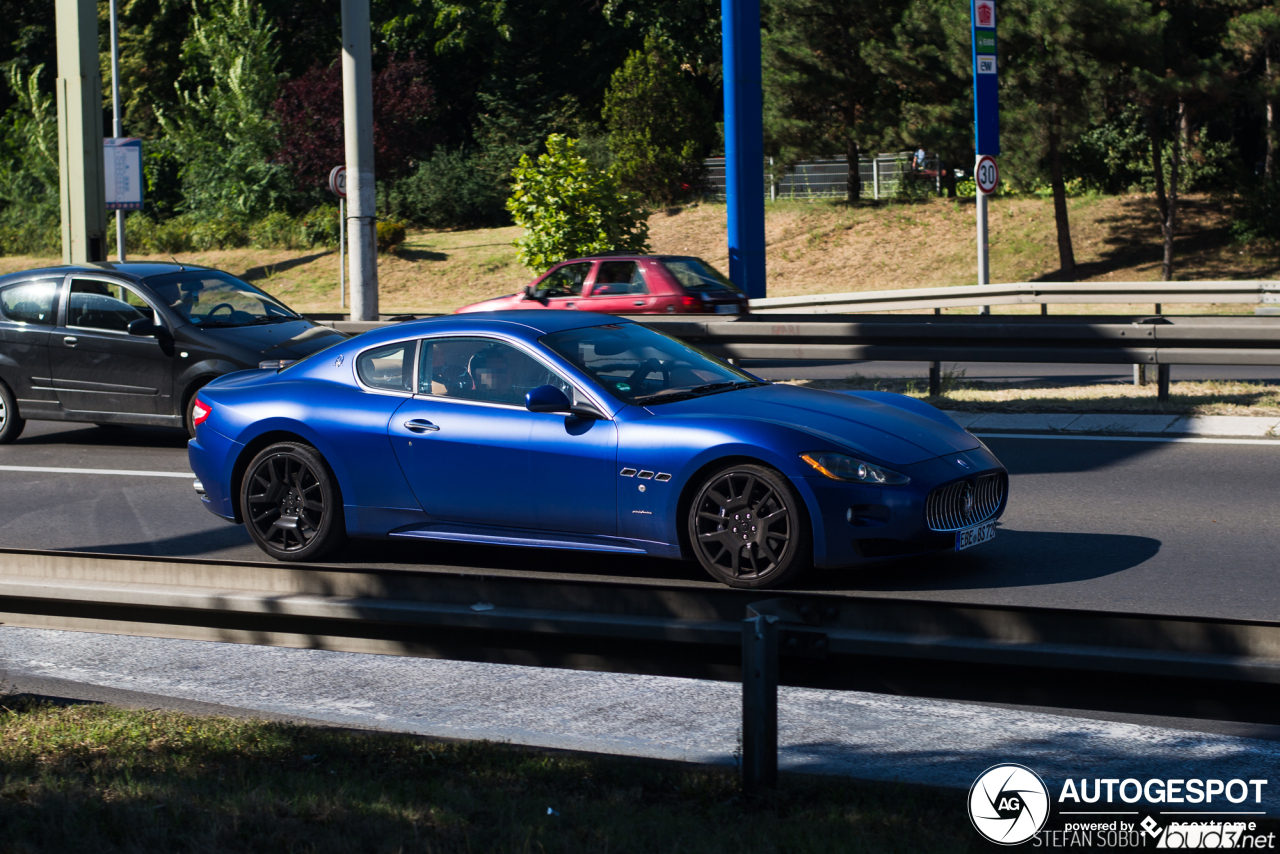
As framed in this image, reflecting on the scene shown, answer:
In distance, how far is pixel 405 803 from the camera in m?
4.00

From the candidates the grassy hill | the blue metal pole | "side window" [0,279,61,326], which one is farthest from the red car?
the grassy hill

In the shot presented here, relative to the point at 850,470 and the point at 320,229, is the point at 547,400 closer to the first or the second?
the point at 850,470

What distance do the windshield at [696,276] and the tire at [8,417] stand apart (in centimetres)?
819

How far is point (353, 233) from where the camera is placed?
15.5 metres

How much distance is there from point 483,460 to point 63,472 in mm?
5594

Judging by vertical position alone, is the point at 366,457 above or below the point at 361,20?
below

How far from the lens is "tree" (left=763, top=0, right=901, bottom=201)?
38.4 m

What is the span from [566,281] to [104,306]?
23.8 feet

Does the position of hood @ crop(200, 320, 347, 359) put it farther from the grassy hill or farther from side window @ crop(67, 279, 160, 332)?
the grassy hill

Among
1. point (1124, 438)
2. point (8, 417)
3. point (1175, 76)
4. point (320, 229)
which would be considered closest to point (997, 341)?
point (1124, 438)

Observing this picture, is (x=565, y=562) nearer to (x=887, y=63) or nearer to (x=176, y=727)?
(x=176, y=727)

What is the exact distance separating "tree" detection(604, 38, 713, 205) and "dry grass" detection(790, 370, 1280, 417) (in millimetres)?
27983

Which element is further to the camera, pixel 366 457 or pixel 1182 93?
pixel 1182 93

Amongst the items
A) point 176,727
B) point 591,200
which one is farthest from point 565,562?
point 591,200
